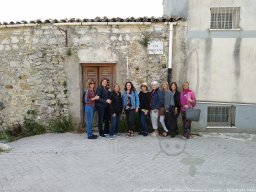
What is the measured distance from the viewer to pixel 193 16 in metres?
9.45

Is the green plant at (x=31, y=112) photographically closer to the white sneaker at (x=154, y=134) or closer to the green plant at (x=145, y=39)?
the white sneaker at (x=154, y=134)

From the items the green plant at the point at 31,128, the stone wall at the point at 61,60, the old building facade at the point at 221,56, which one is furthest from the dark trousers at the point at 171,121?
the green plant at the point at 31,128

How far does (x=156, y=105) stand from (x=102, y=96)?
1.61m

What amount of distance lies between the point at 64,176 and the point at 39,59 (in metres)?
4.98

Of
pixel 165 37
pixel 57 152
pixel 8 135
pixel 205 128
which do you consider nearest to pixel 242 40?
pixel 165 37

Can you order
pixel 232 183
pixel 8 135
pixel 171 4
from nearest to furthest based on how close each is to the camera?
pixel 232 183, pixel 8 135, pixel 171 4

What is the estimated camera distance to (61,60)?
981cm

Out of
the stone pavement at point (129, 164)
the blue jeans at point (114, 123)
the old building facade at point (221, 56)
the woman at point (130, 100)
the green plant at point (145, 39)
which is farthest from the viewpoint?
the green plant at point (145, 39)

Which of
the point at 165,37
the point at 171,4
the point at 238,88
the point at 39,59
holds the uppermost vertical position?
the point at 171,4

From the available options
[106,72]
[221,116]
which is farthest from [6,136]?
[221,116]

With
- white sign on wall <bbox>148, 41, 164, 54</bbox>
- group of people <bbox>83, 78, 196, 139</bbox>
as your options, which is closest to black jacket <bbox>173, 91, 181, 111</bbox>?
group of people <bbox>83, 78, 196, 139</bbox>

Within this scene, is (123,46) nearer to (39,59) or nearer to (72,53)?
(72,53)

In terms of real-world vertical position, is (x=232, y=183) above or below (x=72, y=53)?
below

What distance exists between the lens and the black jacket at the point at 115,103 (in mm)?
8859
